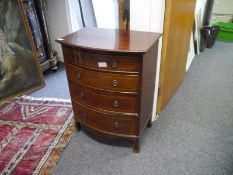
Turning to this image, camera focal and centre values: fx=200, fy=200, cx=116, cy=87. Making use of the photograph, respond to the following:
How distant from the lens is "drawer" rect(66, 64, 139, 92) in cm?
126

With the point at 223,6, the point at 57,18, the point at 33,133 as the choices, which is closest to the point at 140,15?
the point at 33,133

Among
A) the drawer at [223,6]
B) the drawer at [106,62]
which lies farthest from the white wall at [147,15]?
the drawer at [223,6]

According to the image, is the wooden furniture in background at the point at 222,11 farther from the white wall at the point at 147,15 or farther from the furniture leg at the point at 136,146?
the furniture leg at the point at 136,146

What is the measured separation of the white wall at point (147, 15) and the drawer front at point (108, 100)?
1.98 feet

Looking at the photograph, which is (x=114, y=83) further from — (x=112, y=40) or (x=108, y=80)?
(x=112, y=40)

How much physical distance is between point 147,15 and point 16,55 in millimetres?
1596

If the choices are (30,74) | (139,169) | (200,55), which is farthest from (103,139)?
(200,55)

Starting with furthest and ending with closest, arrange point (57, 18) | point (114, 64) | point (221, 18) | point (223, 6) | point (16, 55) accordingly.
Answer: point (221, 18)
point (223, 6)
point (57, 18)
point (16, 55)
point (114, 64)

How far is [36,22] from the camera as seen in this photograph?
8.06 feet

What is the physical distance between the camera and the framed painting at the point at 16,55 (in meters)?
2.14

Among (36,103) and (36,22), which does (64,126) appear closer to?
(36,103)

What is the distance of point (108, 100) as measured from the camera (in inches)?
54.4

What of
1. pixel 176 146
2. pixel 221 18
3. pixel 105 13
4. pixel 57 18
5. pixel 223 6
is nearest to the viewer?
pixel 176 146

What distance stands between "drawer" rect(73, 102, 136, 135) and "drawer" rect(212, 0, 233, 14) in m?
3.72
